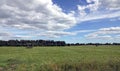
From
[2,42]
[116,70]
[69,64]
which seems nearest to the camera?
[116,70]

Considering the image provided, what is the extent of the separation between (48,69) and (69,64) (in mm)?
2042

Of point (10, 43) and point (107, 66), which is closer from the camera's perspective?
point (107, 66)

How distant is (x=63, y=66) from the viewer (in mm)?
19672

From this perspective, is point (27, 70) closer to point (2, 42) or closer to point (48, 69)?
point (48, 69)

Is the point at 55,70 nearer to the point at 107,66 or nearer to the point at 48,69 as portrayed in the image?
the point at 48,69

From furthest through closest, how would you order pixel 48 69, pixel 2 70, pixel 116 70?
pixel 2 70 < pixel 48 69 < pixel 116 70

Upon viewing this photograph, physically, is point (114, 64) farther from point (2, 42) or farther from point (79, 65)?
point (2, 42)

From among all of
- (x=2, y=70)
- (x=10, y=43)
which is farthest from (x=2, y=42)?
(x=2, y=70)

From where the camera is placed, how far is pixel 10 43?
630 ft

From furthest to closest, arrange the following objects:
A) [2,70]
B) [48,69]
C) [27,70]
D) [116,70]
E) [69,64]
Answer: [2,70], [27,70], [69,64], [48,69], [116,70]

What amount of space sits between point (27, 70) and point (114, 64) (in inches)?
297

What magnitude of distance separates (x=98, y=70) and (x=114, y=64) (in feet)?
7.35

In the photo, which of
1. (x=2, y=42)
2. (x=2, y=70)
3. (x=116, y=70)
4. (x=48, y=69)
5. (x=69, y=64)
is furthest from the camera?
(x=2, y=42)

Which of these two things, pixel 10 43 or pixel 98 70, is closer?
pixel 98 70
